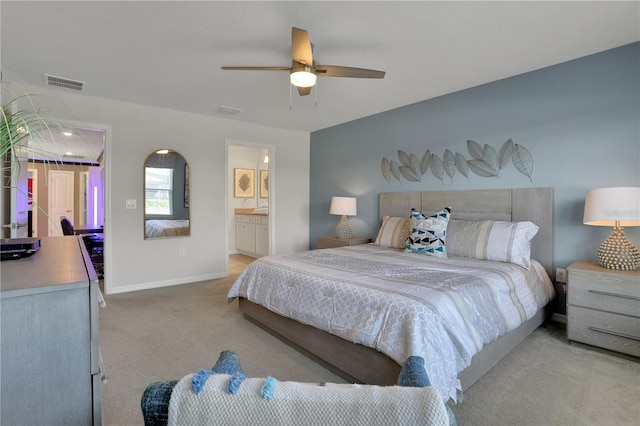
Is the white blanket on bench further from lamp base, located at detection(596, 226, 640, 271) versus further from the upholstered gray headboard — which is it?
the upholstered gray headboard

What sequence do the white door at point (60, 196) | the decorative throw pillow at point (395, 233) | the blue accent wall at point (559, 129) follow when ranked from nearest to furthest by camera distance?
the blue accent wall at point (559, 129)
the decorative throw pillow at point (395, 233)
the white door at point (60, 196)

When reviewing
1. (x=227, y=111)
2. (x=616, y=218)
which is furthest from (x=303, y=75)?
(x=616, y=218)

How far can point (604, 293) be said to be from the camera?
93.9 inches

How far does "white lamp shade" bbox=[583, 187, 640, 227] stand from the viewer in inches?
91.4

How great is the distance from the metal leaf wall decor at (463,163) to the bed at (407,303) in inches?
10.2

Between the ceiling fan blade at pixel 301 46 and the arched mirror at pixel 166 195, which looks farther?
the arched mirror at pixel 166 195

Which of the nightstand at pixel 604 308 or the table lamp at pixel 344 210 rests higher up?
the table lamp at pixel 344 210

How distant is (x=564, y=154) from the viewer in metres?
2.99

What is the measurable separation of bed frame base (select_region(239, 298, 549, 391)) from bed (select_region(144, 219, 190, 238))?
2.33 meters

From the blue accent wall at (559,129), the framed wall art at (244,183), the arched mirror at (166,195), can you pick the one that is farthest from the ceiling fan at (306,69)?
the framed wall art at (244,183)

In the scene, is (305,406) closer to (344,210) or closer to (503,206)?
(503,206)

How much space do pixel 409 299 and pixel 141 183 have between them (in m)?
3.85

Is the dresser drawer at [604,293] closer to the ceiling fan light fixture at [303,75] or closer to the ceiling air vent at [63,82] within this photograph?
the ceiling fan light fixture at [303,75]

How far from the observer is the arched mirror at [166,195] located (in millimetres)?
4340
